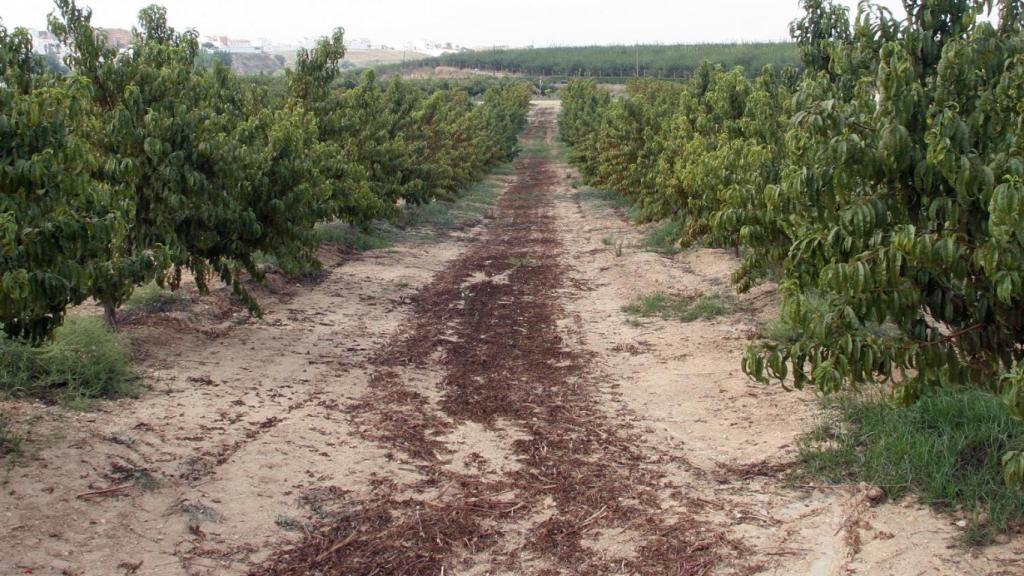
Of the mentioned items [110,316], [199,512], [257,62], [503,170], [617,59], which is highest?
[257,62]

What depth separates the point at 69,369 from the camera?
8211mm

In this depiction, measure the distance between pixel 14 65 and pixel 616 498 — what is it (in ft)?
21.6

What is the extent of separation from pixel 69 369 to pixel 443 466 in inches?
A: 141

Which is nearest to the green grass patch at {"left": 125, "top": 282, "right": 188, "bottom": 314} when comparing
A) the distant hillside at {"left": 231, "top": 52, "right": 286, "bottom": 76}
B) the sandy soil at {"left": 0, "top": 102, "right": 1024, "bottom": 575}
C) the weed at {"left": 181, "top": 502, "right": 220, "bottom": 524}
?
the sandy soil at {"left": 0, "top": 102, "right": 1024, "bottom": 575}

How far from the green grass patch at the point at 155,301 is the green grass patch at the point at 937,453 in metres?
8.07

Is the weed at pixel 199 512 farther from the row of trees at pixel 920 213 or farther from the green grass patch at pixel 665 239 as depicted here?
the green grass patch at pixel 665 239

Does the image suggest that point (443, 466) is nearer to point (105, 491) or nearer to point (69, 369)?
point (105, 491)

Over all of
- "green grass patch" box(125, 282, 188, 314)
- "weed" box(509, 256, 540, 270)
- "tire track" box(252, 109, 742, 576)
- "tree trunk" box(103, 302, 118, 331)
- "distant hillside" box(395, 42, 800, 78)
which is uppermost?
"distant hillside" box(395, 42, 800, 78)

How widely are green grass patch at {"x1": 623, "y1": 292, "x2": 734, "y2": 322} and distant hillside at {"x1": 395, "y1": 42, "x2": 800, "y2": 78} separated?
79606 millimetres

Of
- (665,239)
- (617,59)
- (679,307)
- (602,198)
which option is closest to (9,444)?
(679,307)

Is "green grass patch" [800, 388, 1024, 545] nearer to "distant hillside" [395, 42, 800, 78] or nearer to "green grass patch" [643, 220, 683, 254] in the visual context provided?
"green grass patch" [643, 220, 683, 254]

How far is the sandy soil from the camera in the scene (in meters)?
5.71

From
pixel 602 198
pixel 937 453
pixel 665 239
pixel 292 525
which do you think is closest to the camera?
pixel 292 525

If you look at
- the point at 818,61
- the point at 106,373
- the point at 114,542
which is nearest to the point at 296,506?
the point at 114,542
